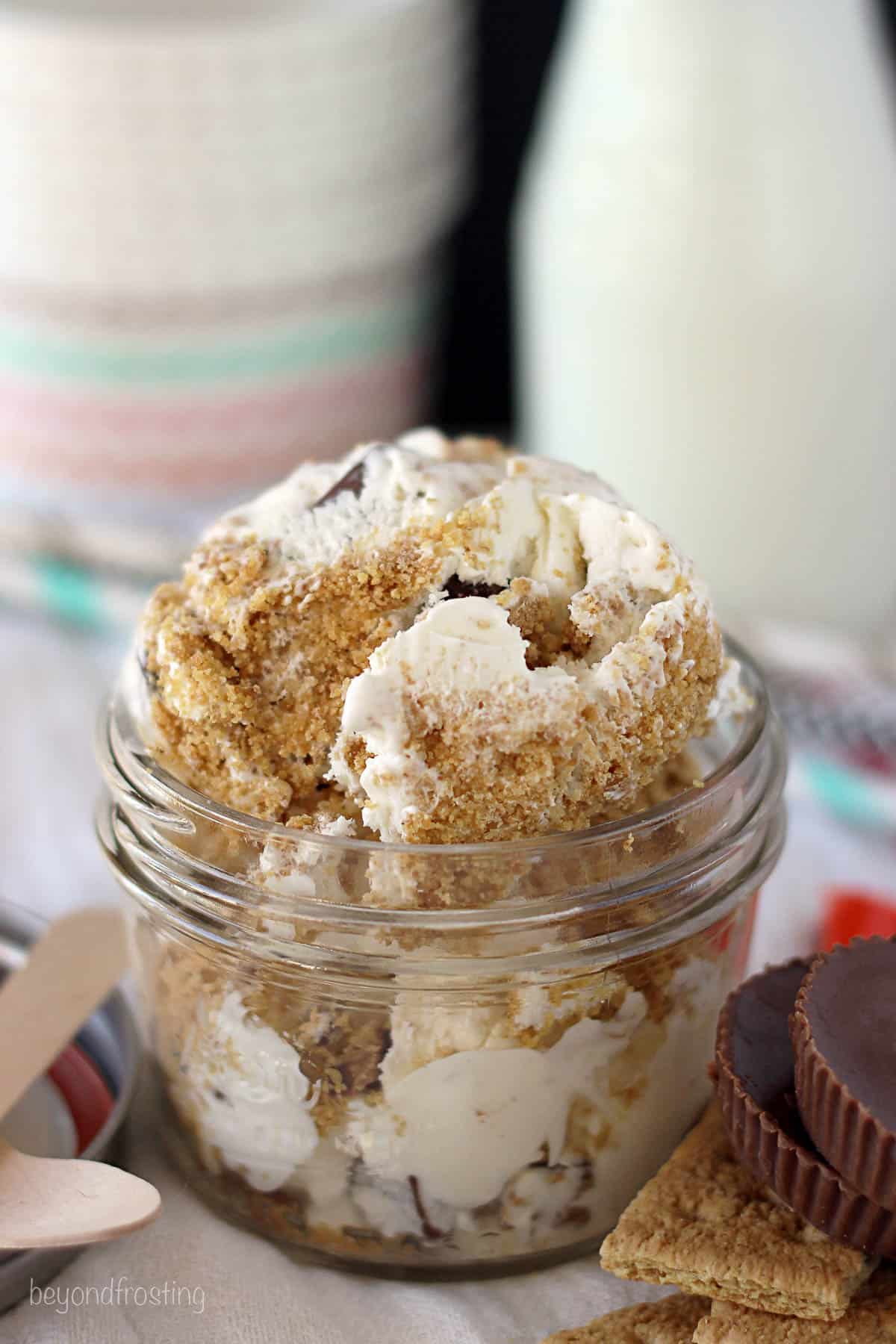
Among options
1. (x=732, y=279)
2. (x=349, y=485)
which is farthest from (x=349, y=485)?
(x=732, y=279)

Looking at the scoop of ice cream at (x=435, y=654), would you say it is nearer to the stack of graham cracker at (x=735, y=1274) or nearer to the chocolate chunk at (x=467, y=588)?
the chocolate chunk at (x=467, y=588)

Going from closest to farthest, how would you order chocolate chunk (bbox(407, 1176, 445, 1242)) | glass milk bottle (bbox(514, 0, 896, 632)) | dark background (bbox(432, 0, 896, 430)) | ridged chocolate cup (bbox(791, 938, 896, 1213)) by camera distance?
ridged chocolate cup (bbox(791, 938, 896, 1213)), chocolate chunk (bbox(407, 1176, 445, 1242)), glass milk bottle (bbox(514, 0, 896, 632)), dark background (bbox(432, 0, 896, 430))

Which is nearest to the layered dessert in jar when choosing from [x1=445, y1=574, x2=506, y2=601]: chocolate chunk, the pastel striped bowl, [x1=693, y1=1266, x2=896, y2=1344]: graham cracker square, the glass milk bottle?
[x1=445, y1=574, x2=506, y2=601]: chocolate chunk

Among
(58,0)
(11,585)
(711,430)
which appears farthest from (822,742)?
(58,0)

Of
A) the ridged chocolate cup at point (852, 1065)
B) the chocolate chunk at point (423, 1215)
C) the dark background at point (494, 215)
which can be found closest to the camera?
the ridged chocolate cup at point (852, 1065)

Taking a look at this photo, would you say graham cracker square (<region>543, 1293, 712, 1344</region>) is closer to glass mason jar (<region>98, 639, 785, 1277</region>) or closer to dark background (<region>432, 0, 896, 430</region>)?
glass mason jar (<region>98, 639, 785, 1277</region>)

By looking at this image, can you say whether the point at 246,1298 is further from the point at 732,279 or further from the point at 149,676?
the point at 732,279

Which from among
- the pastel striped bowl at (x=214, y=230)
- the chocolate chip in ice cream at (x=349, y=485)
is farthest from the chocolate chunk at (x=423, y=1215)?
the pastel striped bowl at (x=214, y=230)

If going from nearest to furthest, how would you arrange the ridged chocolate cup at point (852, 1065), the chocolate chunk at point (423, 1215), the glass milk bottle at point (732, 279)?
the ridged chocolate cup at point (852, 1065), the chocolate chunk at point (423, 1215), the glass milk bottle at point (732, 279)
